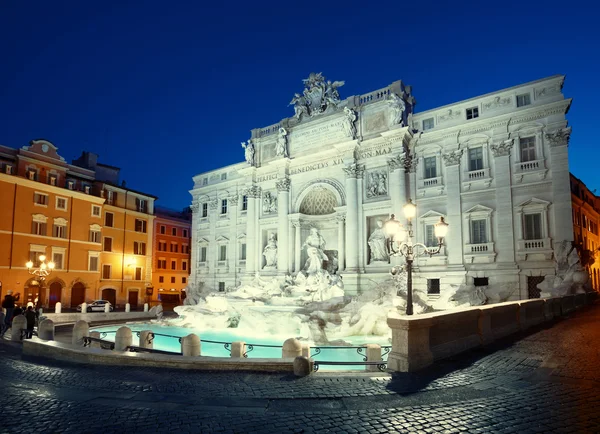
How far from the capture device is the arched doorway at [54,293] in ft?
112

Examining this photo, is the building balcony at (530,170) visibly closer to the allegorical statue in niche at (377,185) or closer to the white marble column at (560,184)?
the white marble column at (560,184)

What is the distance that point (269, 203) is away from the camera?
113 ft

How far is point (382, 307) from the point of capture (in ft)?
68.5

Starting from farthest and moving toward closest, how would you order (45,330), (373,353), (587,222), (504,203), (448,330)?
(587,222)
(504,203)
(45,330)
(373,353)
(448,330)

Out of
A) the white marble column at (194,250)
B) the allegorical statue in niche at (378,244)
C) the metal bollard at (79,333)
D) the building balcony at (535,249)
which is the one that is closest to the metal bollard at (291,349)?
the metal bollard at (79,333)

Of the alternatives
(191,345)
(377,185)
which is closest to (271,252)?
(377,185)

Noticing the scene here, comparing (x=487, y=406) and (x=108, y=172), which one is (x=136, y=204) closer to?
(x=108, y=172)

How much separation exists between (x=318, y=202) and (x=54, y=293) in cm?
2297

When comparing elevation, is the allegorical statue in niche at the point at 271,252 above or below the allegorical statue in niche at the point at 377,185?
below

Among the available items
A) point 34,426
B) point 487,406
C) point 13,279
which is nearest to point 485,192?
point 487,406

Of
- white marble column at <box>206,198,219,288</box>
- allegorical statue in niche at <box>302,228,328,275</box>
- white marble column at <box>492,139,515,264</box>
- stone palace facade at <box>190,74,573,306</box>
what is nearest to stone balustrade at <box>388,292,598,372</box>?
white marble column at <box>492,139,515,264</box>

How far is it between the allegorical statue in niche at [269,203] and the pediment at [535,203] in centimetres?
1795

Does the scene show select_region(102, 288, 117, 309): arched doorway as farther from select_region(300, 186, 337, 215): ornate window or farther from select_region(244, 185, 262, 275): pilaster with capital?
select_region(300, 186, 337, 215): ornate window

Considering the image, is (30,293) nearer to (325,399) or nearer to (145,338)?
(145,338)
